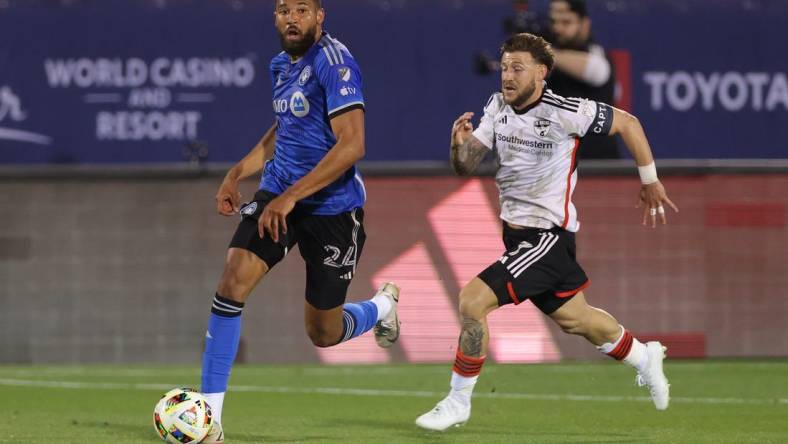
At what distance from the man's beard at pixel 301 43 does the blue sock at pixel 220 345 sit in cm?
135

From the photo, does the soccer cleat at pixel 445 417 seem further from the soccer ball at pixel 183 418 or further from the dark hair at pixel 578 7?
the dark hair at pixel 578 7

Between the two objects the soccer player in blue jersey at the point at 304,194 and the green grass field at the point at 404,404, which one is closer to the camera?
the soccer player in blue jersey at the point at 304,194

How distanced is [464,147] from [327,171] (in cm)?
91

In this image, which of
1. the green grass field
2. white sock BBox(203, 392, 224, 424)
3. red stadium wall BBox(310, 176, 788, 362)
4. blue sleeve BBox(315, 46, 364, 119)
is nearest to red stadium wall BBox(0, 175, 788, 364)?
red stadium wall BBox(310, 176, 788, 362)

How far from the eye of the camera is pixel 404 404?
9766mm

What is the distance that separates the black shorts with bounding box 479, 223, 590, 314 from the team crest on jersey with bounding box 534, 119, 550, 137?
529 mm

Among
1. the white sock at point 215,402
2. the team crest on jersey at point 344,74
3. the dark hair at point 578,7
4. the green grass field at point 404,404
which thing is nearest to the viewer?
the white sock at point 215,402

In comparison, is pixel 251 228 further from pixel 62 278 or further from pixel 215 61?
pixel 215 61

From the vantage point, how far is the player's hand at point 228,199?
8.05 metres

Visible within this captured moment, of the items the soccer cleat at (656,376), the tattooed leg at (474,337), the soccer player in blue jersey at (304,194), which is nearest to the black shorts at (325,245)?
the soccer player in blue jersey at (304,194)

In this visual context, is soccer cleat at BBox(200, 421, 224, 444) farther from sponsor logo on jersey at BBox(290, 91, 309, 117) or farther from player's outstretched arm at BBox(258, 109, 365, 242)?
sponsor logo on jersey at BBox(290, 91, 309, 117)

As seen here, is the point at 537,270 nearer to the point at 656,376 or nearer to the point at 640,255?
the point at 656,376

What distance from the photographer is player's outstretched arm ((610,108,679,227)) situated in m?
8.07

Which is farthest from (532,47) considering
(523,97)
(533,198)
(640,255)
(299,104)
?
(640,255)
